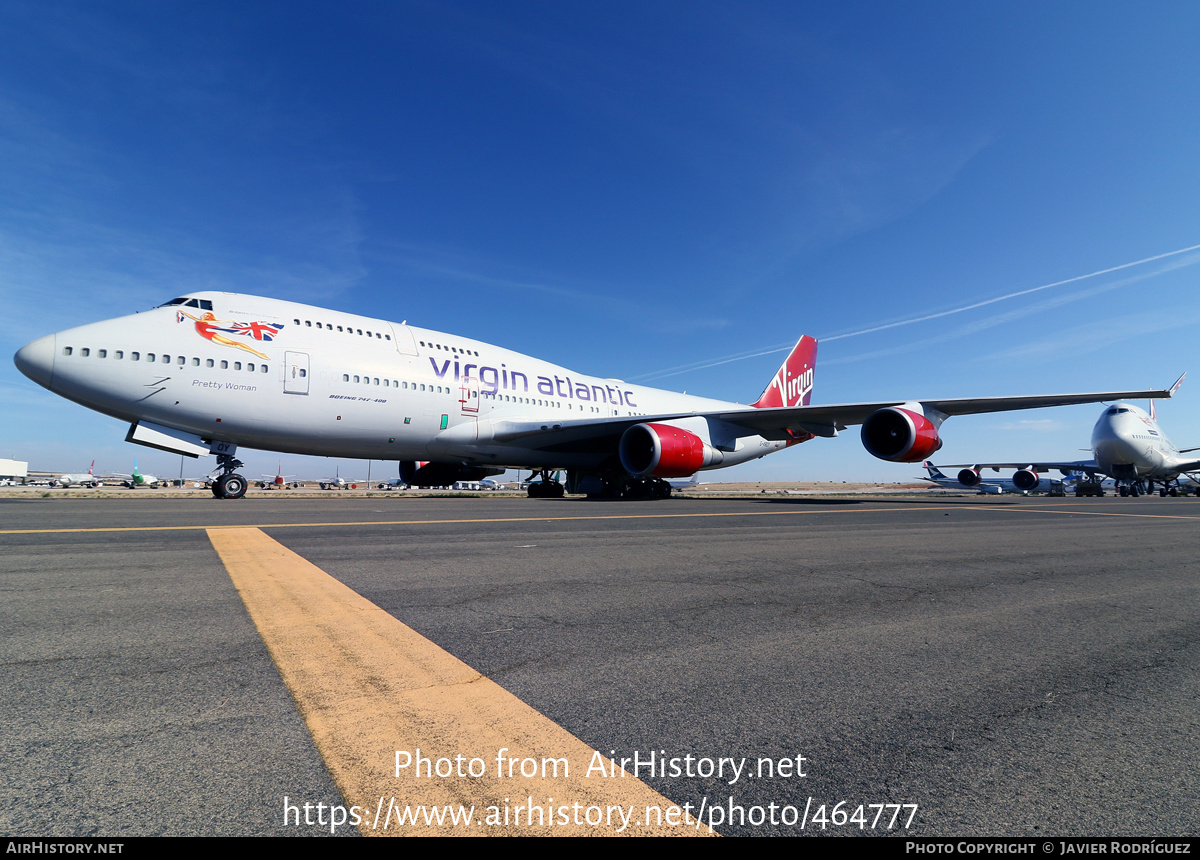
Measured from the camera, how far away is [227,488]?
1385 cm

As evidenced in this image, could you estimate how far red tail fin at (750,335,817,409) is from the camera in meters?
27.1

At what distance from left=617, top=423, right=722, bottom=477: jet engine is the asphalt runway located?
10.3m

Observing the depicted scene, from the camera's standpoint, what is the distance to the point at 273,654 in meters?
2.33

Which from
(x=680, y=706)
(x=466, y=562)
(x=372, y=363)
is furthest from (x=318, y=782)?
(x=372, y=363)

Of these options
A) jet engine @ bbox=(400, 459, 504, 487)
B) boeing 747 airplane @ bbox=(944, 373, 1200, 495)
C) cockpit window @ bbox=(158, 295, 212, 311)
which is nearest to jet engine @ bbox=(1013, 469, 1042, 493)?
boeing 747 airplane @ bbox=(944, 373, 1200, 495)

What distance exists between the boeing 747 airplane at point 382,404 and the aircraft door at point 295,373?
0.03m

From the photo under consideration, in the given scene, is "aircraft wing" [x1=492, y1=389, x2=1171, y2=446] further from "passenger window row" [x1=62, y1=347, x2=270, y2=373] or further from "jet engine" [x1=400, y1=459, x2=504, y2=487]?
"passenger window row" [x1=62, y1=347, x2=270, y2=373]

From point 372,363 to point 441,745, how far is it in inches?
580

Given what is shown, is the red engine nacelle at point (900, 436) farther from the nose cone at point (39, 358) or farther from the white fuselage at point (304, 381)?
the nose cone at point (39, 358)

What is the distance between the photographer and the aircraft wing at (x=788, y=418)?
1502 cm

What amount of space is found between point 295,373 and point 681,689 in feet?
46.4

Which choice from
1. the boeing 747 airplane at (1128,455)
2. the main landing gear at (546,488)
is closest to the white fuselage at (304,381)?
the main landing gear at (546,488)

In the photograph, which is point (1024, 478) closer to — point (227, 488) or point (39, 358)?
point (227, 488)

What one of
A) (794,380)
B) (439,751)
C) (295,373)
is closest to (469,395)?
(295,373)
